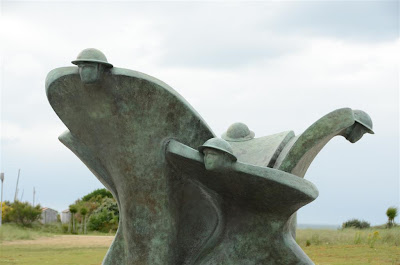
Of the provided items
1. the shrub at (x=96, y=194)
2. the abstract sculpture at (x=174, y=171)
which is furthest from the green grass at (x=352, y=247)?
the shrub at (x=96, y=194)

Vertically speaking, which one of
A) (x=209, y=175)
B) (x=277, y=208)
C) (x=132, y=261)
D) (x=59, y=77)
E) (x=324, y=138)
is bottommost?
(x=132, y=261)

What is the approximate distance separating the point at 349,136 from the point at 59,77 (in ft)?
10.3

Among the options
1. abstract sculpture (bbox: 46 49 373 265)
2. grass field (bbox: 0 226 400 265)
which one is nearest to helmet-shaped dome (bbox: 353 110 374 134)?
abstract sculpture (bbox: 46 49 373 265)

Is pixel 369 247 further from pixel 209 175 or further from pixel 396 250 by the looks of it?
pixel 209 175

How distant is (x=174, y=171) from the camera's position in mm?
5359

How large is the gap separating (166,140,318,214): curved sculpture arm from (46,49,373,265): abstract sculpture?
0.03 ft

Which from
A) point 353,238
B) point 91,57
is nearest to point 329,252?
point 353,238

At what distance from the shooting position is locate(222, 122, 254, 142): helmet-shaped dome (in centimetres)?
624

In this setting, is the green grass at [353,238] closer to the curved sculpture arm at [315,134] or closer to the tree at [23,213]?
the curved sculpture arm at [315,134]

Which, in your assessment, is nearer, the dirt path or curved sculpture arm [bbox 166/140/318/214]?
curved sculpture arm [bbox 166/140/318/214]

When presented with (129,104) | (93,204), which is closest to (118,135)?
(129,104)

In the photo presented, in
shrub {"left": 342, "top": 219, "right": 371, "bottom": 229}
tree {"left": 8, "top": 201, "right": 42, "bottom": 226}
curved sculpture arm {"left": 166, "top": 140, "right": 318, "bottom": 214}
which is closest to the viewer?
curved sculpture arm {"left": 166, "top": 140, "right": 318, "bottom": 214}

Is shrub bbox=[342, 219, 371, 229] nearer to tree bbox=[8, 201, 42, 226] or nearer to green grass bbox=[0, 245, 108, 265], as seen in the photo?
green grass bbox=[0, 245, 108, 265]

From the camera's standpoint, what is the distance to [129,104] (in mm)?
5141
